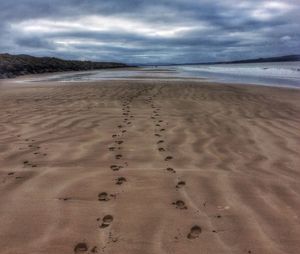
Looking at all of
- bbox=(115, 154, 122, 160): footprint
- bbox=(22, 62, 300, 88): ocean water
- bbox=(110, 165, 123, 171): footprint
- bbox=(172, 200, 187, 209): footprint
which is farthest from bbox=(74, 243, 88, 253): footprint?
bbox=(22, 62, 300, 88): ocean water

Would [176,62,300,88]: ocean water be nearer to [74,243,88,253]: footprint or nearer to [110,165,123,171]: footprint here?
[110,165,123,171]: footprint

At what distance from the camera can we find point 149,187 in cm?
415

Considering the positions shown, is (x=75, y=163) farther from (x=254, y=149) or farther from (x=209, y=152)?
(x=254, y=149)

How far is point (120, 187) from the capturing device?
414 cm

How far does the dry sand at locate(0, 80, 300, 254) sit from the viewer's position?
3013 millimetres

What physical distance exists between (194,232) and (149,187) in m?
1.11

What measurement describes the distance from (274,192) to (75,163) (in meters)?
2.52

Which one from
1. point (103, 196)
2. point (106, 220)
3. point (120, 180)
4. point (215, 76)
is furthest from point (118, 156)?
point (215, 76)

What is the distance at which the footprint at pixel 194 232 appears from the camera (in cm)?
306

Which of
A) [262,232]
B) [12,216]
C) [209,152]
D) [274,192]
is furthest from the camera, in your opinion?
[209,152]

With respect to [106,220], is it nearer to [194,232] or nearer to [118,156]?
[194,232]

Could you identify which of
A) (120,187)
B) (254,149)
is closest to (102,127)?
(254,149)

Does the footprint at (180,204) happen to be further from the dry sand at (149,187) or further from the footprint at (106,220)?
the footprint at (106,220)

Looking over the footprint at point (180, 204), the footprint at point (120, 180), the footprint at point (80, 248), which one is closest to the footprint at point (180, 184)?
the footprint at point (180, 204)
